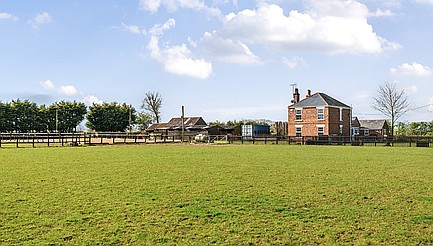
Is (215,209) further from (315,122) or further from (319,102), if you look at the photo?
(319,102)

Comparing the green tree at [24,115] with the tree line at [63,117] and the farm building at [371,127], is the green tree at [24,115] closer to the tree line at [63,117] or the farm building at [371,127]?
the tree line at [63,117]

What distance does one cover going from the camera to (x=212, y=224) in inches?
265

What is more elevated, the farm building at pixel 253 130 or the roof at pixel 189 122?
the roof at pixel 189 122

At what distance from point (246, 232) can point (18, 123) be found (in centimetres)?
7169

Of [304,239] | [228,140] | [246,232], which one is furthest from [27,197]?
[228,140]

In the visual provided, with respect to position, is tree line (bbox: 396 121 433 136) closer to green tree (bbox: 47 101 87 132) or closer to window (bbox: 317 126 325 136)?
window (bbox: 317 126 325 136)

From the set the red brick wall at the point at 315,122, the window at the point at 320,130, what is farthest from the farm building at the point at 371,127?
the window at the point at 320,130

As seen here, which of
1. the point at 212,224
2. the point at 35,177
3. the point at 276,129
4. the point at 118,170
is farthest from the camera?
the point at 276,129

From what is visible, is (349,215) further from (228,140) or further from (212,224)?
(228,140)

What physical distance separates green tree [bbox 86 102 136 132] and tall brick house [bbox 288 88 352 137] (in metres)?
34.0

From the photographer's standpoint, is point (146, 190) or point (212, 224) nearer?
point (212, 224)

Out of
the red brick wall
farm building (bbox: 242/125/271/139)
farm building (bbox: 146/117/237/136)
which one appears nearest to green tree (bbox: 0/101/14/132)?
farm building (bbox: 146/117/237/136)

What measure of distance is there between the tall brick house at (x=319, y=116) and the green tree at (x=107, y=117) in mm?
33971

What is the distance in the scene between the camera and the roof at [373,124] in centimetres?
6769
